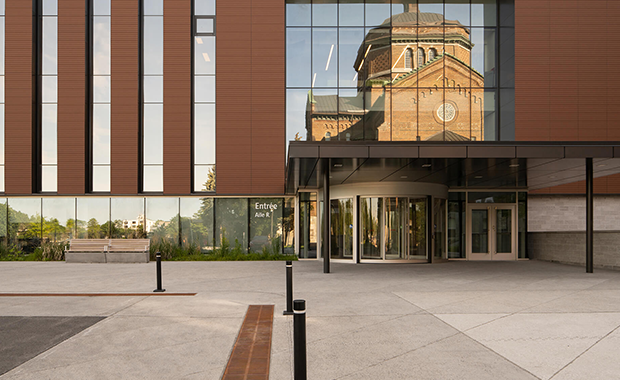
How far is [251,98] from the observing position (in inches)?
790

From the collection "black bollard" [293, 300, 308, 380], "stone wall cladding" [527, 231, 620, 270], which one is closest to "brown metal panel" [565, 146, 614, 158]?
"stone wall cladding" [527, 231, 620, 270]

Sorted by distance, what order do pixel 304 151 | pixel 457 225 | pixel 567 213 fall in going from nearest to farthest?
1. pixel 304 151
2. pixel 457 225
3. pixel 567 213

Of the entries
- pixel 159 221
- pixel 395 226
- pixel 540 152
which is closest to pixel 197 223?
pixel 159 221

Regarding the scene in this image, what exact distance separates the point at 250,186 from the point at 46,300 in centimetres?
1157

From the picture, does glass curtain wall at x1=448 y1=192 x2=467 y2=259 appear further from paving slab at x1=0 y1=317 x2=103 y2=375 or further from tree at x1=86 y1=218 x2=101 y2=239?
tree at x1=86 y1=218 x2=101 y2=239

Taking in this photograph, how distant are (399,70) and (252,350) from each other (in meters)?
17.6

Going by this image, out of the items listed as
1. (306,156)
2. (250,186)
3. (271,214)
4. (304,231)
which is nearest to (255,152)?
(250,186)

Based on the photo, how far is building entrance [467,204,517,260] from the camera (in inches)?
742

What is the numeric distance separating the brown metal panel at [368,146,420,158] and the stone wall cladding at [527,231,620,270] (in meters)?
9.43

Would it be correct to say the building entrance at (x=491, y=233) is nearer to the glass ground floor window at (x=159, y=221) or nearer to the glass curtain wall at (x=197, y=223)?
the glass ground floor window at (x=159, y=221)

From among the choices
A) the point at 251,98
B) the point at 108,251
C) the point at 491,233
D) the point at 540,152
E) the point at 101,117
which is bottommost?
the point at 108,251

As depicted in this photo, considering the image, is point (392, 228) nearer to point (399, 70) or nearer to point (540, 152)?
point (540, 152)

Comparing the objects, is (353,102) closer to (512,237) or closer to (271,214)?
(271,214)

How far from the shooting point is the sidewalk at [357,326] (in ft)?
15.9
